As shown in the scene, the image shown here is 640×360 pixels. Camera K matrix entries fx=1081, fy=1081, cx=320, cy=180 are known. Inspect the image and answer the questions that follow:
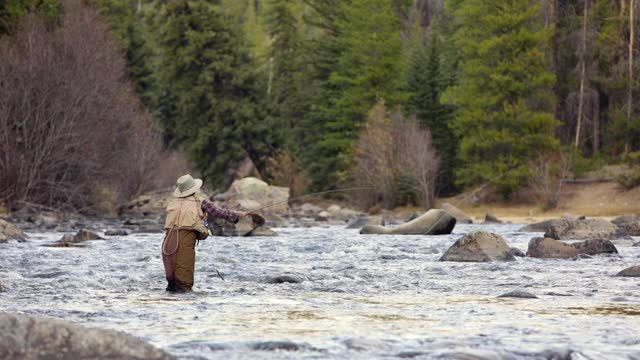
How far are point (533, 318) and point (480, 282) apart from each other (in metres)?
3.80

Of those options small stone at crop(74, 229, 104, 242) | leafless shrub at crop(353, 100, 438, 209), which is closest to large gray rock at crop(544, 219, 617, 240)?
small stone at crop(74, 229, 104, 242)

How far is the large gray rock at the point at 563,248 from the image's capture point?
17.4 metres

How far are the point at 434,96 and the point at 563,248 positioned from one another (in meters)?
38.4

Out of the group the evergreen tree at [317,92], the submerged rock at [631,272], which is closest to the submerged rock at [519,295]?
the submerged rock at [631,272]

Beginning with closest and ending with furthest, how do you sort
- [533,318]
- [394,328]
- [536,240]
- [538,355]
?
[538,355], [394,328], [533,318], [536,240]

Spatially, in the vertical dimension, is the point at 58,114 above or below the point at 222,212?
above

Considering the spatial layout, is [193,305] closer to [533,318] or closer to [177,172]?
[533,318]

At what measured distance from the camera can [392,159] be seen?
1890 inches

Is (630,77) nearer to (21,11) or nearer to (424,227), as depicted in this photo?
(424,227)

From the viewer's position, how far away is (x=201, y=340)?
8109 mm

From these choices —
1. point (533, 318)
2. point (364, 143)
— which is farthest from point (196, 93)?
point (533, 318)

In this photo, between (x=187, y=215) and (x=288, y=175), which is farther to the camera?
(x=288, y=175)

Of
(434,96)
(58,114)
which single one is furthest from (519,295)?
(434,96)

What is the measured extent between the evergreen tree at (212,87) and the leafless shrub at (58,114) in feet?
65.6
